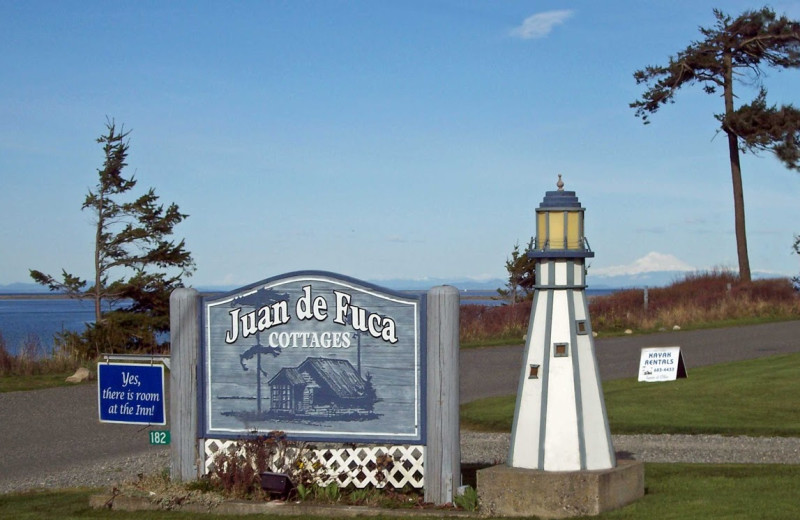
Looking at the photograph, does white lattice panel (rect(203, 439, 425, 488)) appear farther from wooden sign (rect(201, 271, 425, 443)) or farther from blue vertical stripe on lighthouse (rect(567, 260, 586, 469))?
blue vertical stripe on lighthouse (rect(567, 260, 586, 469))

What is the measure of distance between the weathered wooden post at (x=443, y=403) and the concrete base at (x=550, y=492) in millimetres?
460

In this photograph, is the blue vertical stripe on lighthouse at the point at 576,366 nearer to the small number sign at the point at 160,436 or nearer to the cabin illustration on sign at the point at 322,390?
the cabin illustration on sign at the point at 322,390

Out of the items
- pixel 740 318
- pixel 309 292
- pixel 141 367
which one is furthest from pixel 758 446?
A: pixel 740 318

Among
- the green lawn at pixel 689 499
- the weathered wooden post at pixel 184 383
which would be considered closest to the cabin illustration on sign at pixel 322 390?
the weathered wooden post at pixel 184 383

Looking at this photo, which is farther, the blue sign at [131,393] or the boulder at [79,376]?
the boulder at [79,376]

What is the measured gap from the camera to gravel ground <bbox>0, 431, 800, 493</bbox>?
10961 millimetres

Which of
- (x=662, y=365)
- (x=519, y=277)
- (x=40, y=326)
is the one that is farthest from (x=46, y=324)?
(x=662, y=365)

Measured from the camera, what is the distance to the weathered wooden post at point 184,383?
29.4 ft

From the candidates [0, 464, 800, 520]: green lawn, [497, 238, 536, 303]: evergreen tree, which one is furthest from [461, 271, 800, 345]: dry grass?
[0, 464, 800, 520]: green lawn

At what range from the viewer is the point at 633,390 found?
16922 mm

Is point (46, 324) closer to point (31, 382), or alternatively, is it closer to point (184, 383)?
point (31, 382)

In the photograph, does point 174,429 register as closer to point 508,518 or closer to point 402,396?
point 402,396

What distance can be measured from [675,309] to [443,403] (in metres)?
28.0

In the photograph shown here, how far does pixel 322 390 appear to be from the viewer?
28.3 feet
